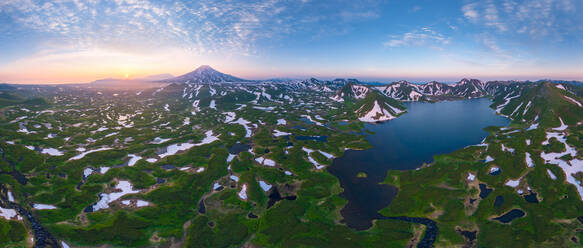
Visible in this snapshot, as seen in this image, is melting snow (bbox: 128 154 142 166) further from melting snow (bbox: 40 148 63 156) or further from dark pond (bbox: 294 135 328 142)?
dark pond (bbox: 294 135 328 142)

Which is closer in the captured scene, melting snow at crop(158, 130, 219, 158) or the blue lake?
the blue lake

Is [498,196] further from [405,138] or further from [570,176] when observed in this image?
[405,138]

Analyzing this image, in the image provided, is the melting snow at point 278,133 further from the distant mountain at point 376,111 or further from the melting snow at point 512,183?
the melting snow at point 512,183

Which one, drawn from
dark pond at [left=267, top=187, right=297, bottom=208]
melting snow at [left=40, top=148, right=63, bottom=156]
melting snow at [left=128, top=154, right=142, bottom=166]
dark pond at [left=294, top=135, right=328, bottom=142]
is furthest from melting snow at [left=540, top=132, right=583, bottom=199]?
melting snow at [left=40, top=148, right=63, bottom=156]

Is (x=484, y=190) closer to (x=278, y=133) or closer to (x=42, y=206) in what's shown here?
(x=278, y=133)

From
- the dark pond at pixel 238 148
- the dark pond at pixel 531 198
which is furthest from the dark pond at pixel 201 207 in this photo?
the dark pond at pixel 531 198

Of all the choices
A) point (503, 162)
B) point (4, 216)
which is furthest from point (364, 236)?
point (4, 216)
